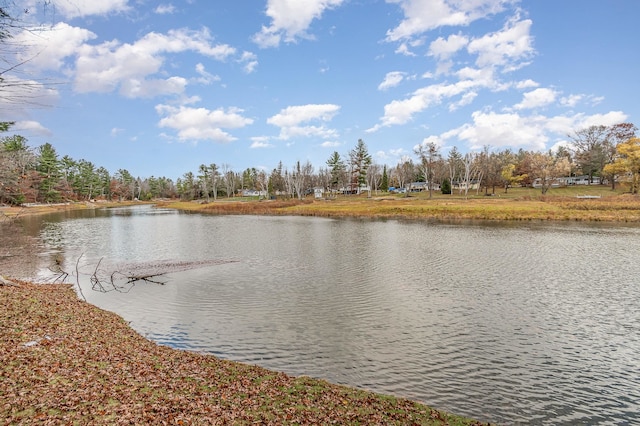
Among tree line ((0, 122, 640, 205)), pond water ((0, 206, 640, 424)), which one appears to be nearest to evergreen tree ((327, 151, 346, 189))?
tree line ((0, 122, 640, 205))

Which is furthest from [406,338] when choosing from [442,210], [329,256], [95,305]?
[442,210]

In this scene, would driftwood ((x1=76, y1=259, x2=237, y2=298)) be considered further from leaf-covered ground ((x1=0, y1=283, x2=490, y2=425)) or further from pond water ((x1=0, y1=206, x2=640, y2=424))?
leaf-covered ground ((x1=0, y1=283, x2=490, y2=425))

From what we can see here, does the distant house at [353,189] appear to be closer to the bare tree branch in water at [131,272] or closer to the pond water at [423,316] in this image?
the pond water at [423,316]

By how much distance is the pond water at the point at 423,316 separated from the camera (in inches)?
404

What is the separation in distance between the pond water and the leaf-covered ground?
1.54 meters

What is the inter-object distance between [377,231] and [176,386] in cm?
4147

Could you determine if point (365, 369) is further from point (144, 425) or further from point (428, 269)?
point (428, 269)

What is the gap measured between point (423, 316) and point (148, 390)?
11.7 meters

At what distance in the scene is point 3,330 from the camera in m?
10.6

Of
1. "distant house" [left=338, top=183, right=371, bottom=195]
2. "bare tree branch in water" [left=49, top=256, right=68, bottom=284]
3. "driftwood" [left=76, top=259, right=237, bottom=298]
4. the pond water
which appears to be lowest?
the pond water

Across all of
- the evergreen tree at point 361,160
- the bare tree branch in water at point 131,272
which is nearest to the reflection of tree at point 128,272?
the bare tree branch in water at point 131,272

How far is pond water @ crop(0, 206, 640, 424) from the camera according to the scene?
33.7 ft

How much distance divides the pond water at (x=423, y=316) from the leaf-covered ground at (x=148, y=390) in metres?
1.54

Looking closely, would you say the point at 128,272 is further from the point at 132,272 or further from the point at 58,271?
the point at 58,271
